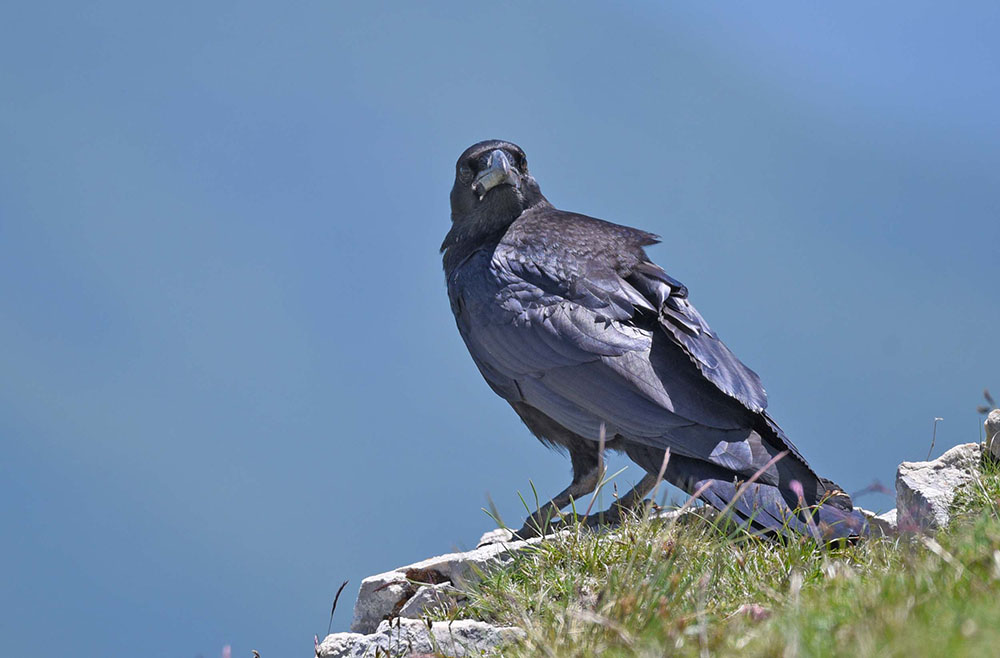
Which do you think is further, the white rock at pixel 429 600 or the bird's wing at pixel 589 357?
the bird's wing at pixel 589 357

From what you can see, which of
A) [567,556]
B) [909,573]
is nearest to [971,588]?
[909,573]

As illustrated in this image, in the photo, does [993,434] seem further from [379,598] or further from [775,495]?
[379,598]

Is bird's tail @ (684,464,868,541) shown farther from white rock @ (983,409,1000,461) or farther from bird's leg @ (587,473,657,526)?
white rock @ (983,409,1000,461)

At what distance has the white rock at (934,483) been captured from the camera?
4.38m

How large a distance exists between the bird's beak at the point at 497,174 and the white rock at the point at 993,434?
10.4ft

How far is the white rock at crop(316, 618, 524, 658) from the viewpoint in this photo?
3.50 metres

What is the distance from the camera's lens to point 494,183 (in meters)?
6.58

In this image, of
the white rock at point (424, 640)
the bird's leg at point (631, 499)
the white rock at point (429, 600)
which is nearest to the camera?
the white rock at point (424, 640)

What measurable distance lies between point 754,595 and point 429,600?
1513 millimetres

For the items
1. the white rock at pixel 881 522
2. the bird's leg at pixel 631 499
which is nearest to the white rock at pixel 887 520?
the white rock at pixel 881 522

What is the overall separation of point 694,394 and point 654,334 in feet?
1.46

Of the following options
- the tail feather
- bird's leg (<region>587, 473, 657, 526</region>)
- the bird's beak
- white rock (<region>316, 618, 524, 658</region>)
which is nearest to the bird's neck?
the bird's beak

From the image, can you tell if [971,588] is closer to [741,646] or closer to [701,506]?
[741,646]

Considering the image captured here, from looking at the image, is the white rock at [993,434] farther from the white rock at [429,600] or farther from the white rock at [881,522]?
the white rock at [429,600]
